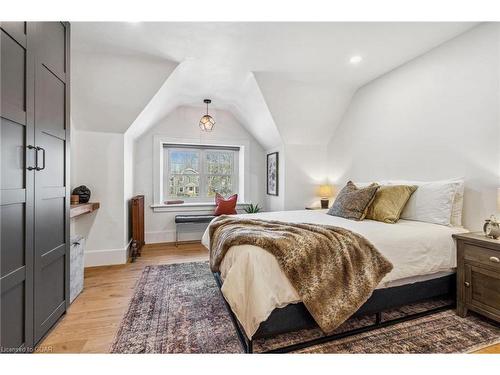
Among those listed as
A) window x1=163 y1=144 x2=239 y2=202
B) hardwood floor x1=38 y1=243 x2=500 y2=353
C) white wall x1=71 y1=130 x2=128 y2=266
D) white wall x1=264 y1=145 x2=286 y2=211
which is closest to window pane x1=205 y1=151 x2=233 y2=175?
window x1=163 y1=144 x2=239 y2=202

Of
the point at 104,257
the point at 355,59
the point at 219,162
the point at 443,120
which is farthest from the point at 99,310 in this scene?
the point at 443,120

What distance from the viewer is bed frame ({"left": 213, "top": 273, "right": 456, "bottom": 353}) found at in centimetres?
147

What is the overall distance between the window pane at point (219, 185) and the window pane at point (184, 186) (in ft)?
0.81

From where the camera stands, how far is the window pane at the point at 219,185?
4.97 m

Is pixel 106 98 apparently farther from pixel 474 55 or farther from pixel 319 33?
pixel 474 55

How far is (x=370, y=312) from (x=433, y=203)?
1.28m

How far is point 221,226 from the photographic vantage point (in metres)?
2.19

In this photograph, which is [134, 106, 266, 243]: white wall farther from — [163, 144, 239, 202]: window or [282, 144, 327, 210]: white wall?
[282, 144, 327, 210]: white wall

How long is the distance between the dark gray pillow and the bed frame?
768mm

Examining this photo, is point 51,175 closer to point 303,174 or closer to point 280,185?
point 280,185

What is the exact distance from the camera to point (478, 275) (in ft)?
5.93

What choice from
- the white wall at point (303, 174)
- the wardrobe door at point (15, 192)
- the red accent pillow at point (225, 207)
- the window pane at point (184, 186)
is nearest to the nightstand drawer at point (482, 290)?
the white wall at point (303, 174)
